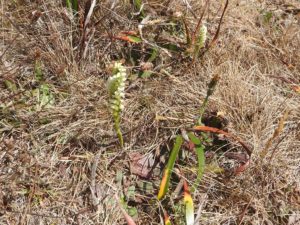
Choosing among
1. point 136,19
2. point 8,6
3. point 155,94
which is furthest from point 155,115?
point 8,6

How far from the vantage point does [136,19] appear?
2135mm

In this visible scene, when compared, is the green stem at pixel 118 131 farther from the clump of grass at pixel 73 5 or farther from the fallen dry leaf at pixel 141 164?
the clump of grass at pixel 73 5

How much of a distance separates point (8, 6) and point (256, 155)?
139cm

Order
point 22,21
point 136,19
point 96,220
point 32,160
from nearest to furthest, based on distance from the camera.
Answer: point 96,220 < point 32,160 < point 22,21 < point 136,19

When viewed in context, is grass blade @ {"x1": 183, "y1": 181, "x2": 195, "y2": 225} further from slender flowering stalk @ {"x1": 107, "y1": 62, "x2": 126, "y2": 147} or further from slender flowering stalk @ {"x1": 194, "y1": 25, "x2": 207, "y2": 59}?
slender flowering stalk @ {"x1": 194, "y1": 25, "x2": 207, "y2": 59}

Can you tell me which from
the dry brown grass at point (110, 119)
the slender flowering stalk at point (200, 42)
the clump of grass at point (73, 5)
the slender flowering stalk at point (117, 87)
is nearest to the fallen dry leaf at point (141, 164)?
the dry brown grass at point (110, 119)

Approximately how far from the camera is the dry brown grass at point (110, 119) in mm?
1543

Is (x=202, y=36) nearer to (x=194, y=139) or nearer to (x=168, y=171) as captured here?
(x=194, y=139)

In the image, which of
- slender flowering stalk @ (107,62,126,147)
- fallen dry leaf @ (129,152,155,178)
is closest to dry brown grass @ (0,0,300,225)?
fallen dry leaf @ (129,152,155,178)

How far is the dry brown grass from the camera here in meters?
1.54

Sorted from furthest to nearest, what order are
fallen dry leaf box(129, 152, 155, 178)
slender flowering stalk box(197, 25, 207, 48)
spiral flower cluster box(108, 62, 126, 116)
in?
slender flowering stalk box(197, 25, 207, 48)
fallen dry leaf box(129, 152, 155, 178)
spiral flower cluster box(108, 62, 126, 116)

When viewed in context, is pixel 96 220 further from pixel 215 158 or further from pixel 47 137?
pixel 215 158

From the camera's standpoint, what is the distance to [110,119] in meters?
1.73

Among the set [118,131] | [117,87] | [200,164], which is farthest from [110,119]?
[200,164]
